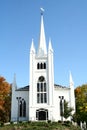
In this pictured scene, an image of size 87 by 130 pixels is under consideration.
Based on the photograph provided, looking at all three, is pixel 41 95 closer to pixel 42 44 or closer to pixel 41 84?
pixel 41 84

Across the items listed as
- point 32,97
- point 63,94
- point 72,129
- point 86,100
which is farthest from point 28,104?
point 72,129

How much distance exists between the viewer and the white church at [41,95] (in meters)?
61.2

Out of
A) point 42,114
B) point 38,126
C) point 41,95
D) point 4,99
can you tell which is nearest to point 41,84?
point 41,95

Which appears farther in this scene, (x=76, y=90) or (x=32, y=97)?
(x=76, y=90)

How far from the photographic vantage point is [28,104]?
209 feet

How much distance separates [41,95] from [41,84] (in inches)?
99.1

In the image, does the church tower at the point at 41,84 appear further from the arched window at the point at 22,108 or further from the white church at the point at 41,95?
the arched window at the point at 22,108

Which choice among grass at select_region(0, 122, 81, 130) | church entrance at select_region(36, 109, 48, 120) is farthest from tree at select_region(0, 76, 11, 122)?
grass at select_region(0, 122, 81, 130)

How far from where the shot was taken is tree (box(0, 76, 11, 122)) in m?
63.9

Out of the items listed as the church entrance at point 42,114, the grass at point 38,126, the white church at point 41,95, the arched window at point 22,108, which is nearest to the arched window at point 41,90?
the white church at point 41,95

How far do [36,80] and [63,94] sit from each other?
22.3ft

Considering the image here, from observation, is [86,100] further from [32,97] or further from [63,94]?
[32,97]

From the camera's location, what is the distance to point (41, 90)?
205 feet

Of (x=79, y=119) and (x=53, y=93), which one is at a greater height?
(x=53, y=93)
